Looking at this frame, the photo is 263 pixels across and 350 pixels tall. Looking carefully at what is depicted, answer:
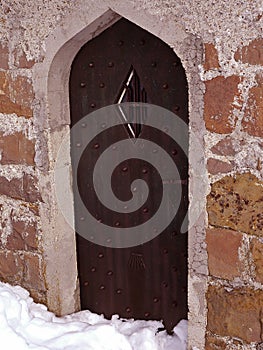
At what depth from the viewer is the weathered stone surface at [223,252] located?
5.97 ft

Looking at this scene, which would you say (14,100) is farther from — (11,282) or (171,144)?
(11,282)

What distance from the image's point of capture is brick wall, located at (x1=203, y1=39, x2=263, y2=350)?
1696 mm

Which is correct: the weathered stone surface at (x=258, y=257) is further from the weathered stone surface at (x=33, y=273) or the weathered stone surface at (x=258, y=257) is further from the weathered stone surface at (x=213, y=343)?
the weathered stone surface at (x=33, y=273)

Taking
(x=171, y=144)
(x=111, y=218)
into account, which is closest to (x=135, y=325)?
(x=111, y=218)

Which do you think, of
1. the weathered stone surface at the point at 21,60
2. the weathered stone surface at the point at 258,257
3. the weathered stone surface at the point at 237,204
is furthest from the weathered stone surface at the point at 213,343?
the weathered stone surface at the point at 21,60

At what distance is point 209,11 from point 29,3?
0.72m

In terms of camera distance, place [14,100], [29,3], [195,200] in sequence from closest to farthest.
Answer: [195,200] < [29,3] < [14,100]

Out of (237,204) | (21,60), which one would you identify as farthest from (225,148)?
(21,60)

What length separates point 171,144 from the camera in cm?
206

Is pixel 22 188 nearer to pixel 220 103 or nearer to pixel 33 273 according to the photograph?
pixel 33 273

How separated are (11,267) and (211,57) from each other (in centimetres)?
127

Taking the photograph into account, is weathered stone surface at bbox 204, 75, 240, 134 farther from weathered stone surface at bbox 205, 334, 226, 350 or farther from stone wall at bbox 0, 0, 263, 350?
weathered stone surface at bbox 205, 334, 226, 350

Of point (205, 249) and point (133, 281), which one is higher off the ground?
point (205, 249)

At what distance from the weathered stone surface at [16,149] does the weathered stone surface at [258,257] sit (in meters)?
0.94
